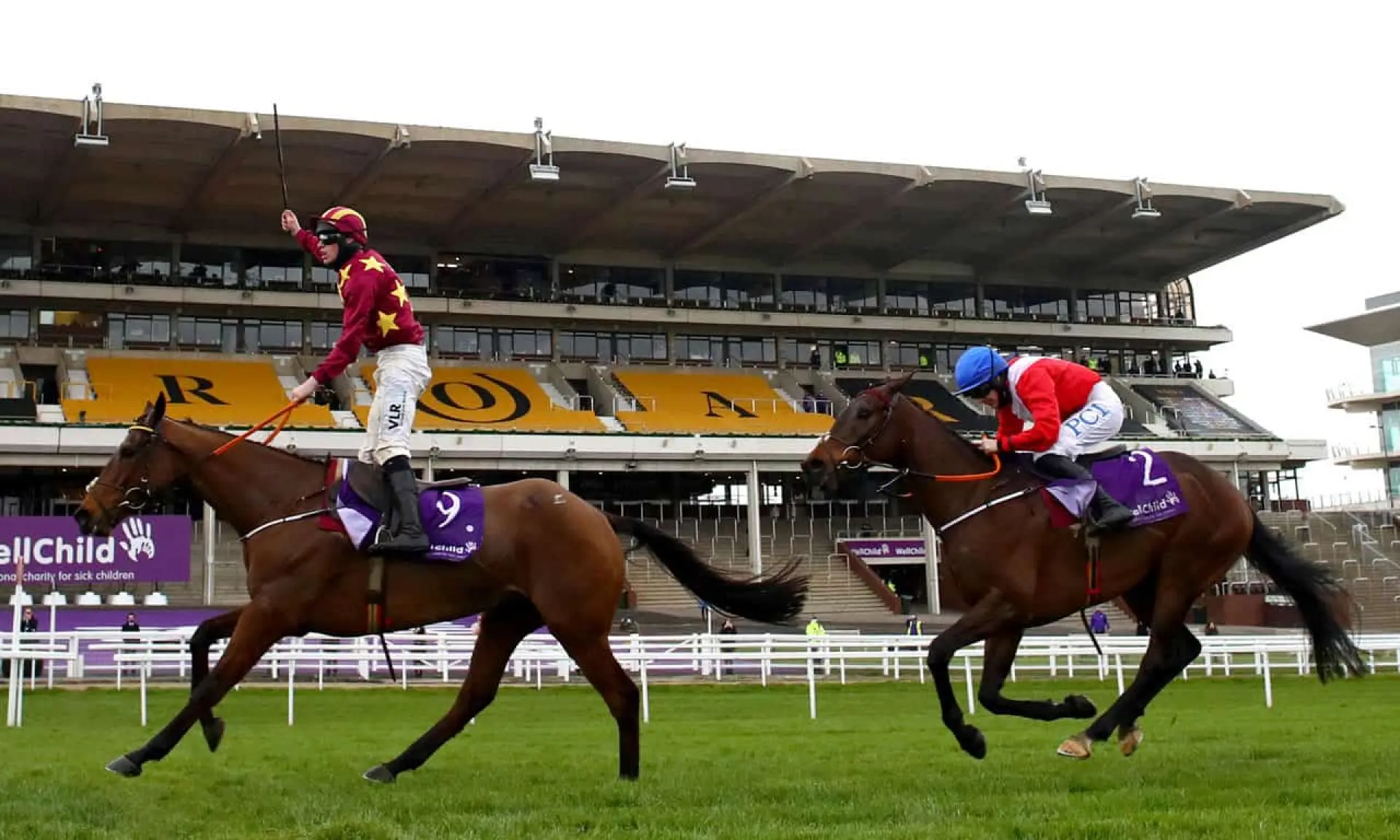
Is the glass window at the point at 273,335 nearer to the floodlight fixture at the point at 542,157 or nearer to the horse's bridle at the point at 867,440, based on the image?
the floodlight fixture at the point at 542,157

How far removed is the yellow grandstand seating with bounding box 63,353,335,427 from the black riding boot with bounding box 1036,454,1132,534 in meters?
29.2

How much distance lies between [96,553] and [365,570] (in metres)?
22.6

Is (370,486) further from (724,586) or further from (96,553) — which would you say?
(96,553)

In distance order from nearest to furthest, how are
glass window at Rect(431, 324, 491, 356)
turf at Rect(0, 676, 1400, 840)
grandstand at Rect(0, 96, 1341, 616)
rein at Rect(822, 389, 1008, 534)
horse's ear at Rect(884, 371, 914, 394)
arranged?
turf at Rect(0, 676, 1400, 840) < rein at Rect(822, 389, 1008, 534) < horse's ear at Rect(884, 371, 914, 394) < grandstand at Rect(0, 96, 1341, 616) < glass window at Rect(431, 324, 491, 356)

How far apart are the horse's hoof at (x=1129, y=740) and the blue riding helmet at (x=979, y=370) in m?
1.99

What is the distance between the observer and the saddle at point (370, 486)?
7.11m

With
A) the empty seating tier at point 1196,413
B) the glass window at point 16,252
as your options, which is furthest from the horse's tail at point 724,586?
the empty seating tier at point 1196,413

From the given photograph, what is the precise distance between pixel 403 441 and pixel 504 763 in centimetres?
208

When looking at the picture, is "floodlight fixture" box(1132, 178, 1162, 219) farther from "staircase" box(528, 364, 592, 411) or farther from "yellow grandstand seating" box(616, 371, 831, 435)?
"staircase" box(528, 364, 592, 411)

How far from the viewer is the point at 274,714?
15805 millimetres

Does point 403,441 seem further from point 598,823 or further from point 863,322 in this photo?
point 863,322

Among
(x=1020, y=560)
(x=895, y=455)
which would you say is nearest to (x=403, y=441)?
(x=895, y=455)

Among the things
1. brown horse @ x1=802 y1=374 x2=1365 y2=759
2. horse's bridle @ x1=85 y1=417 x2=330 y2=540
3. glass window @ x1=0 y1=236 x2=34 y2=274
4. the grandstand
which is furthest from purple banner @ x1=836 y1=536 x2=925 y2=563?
horse's bridle @ x1=85 y1=417 x2=330 y2=540

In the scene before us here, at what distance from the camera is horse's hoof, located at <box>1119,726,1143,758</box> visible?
726cm
